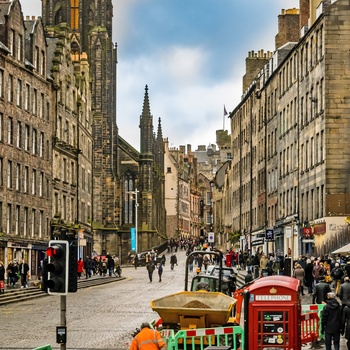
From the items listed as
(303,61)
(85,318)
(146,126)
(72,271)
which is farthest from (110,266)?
(72,271)

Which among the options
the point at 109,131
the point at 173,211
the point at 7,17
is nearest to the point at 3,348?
the point at 7,17

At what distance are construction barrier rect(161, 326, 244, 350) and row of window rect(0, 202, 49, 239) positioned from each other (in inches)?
1487

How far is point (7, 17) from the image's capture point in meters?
64.2

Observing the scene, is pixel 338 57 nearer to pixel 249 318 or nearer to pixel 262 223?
pixel 262 223

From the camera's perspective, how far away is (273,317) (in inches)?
981

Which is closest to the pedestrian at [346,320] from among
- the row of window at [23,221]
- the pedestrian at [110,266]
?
the row of window at [23,221]

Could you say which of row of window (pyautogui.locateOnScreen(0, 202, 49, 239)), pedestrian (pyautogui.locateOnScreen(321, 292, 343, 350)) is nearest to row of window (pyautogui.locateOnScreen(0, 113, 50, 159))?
row of window (pyautogui.locateOnScreen(0, 202, 49, 239))

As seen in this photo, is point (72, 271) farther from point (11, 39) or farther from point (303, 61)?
point (303, 61)

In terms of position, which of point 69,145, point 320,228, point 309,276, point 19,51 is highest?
point 19,51

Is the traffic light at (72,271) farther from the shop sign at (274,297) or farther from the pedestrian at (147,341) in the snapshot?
the shop sign at (274,297)

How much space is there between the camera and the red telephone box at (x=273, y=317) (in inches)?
978

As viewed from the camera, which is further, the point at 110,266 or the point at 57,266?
the point at 110,266

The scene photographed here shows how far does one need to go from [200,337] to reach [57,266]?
4.58 m

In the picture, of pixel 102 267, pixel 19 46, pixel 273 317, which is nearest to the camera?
pixel 273 317
